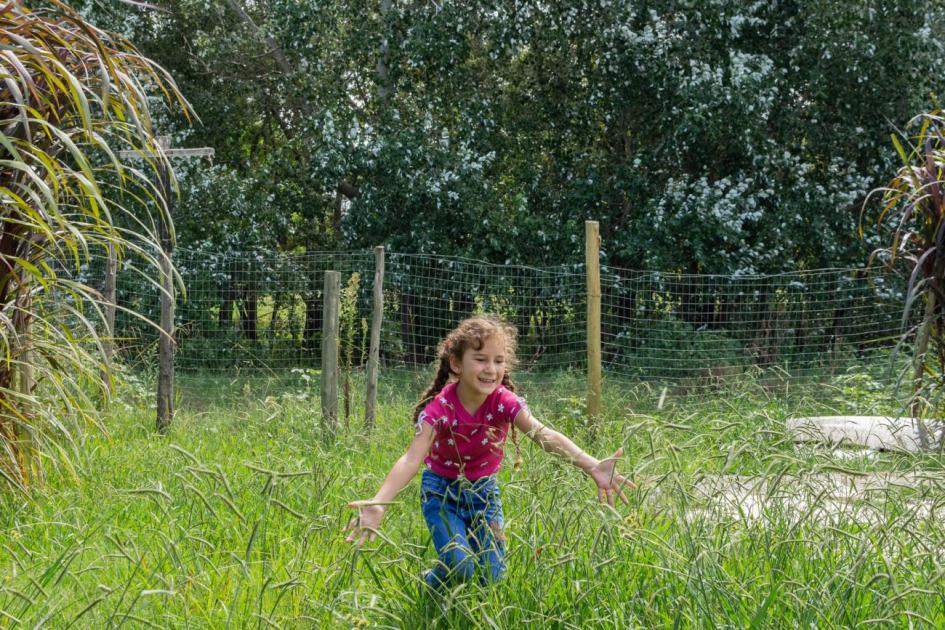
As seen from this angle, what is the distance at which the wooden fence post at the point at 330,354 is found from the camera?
6064 mm

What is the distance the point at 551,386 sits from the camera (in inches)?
362

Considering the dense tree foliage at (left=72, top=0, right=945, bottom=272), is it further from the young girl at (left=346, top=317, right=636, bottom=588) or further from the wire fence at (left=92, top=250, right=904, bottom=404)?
the young girl at (left=346, top=317, right=636, bottom=588)

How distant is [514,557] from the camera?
102 inches

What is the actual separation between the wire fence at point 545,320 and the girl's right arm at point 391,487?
261 inches

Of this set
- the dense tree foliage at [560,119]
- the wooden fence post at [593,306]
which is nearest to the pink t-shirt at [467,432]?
the wooden fence post at [593,306]

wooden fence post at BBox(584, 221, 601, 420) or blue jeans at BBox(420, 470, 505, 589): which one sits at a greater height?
wooden fence post at BBox(584, 221, 601, 420)

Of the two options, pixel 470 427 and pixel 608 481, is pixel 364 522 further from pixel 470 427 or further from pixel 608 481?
pixel 470 427

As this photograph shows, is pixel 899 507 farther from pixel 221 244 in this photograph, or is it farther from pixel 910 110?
pixel 221 244

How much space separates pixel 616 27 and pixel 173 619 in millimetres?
10228

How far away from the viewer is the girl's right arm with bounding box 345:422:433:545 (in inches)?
90.8

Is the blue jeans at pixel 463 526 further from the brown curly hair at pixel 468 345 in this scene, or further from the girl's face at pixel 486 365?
the girl's face at pixel 486 365

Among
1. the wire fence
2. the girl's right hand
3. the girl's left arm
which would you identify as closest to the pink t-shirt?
the girl's left arm

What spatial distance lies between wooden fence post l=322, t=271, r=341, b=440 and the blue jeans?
2.95m

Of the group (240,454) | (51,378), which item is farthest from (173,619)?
(240,454)
